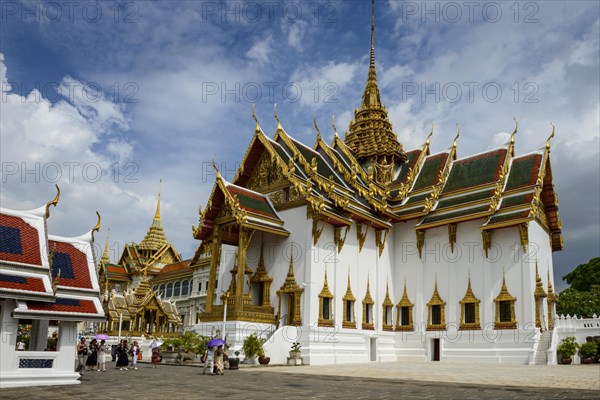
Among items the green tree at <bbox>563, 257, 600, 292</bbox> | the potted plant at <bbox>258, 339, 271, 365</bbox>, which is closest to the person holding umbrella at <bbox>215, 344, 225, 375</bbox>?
the potted plant at <bbox>258, 339, 271, 365</bbox>

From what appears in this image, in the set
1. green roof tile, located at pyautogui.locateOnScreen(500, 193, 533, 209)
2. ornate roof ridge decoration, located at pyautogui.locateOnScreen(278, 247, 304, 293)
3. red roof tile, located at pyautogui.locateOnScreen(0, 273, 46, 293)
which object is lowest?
red roof tile, located at pyautogui.locateOnScreen(0, 273, 46, 293)

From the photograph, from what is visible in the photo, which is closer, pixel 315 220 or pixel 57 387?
pixel 57 387

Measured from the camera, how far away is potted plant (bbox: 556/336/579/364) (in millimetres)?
20312

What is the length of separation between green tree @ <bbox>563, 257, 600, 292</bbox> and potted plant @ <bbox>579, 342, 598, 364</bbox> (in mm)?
22523

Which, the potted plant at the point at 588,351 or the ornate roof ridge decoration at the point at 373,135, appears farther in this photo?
the ornate roof ridge decoration at the point at 373,135

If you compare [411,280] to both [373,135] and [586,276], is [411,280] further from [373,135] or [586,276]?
[586,276]

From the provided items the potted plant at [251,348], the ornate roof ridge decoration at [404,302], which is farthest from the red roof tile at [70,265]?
the ornate roof ridge decoration at [404,302]

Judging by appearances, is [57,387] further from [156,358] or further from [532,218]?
[532,218]

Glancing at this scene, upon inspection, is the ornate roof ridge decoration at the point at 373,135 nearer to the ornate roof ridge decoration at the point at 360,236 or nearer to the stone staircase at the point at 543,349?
the ornate roof ridge decoration at the point at 360,236

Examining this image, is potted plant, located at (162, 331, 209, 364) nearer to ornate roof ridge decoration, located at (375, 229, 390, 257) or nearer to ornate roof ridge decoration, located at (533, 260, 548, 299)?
ornate roof ridge decoration, located at (375, 229, 390, 257)

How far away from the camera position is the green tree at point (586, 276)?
135 feet

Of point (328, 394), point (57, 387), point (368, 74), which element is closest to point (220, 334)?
point (57, 387)

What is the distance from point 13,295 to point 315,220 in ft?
43.3

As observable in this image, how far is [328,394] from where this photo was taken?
9672 mm
